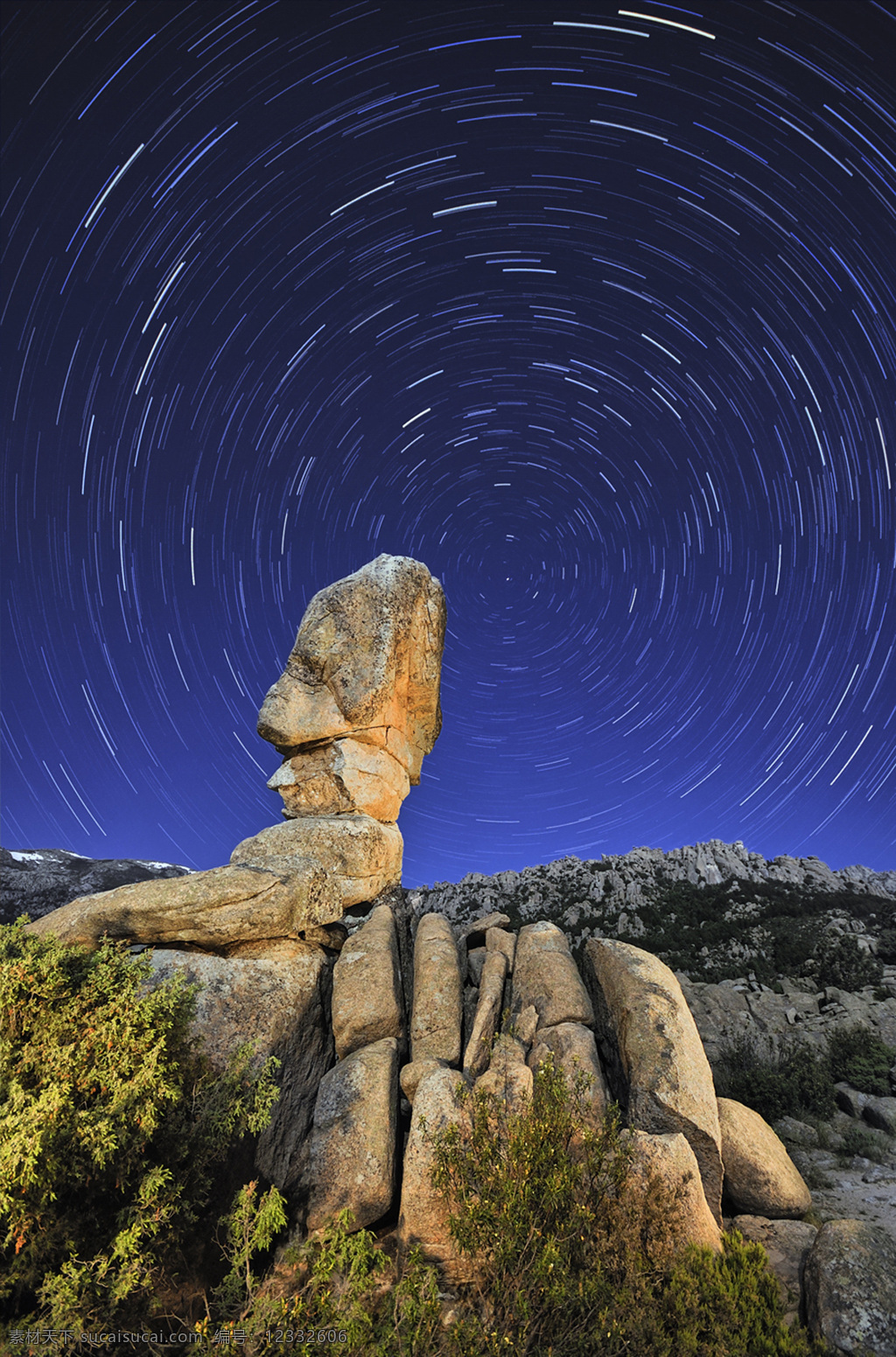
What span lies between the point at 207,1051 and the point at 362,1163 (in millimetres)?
3737

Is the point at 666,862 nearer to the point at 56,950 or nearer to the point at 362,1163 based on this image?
the point at 362,1163

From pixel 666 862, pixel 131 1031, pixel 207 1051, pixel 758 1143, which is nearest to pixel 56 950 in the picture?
pixel 131 1031

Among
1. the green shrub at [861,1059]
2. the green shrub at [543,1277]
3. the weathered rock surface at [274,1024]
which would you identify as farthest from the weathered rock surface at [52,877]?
the green shrub at [861,1059]

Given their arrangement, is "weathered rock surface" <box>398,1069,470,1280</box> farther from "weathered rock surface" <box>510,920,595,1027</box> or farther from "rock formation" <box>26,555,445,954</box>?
"rock formation" <box>26,555,445,954</box>

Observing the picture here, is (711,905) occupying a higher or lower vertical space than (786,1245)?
higher

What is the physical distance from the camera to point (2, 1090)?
23.0ft

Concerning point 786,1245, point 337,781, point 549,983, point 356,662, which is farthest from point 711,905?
point 356,662

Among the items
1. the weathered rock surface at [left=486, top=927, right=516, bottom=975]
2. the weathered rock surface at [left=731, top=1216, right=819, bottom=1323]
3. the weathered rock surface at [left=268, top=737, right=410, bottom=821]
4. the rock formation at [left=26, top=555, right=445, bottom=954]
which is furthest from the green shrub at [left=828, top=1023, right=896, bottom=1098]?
the weathered rock surface at [left=268, top=737, right=410, bottom=821]

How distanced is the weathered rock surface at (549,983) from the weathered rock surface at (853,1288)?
18.8 ft

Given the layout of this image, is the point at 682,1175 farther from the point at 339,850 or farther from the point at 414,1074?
the point at 339,850

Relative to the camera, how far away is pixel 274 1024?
40.5 ft

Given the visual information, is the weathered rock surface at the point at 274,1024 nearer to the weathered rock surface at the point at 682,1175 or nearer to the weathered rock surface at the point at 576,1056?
the weathered rock surface at the point at 576,1056

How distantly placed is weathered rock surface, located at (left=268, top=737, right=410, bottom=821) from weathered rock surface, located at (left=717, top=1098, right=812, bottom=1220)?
42.4ft

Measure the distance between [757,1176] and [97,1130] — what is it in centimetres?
1219
